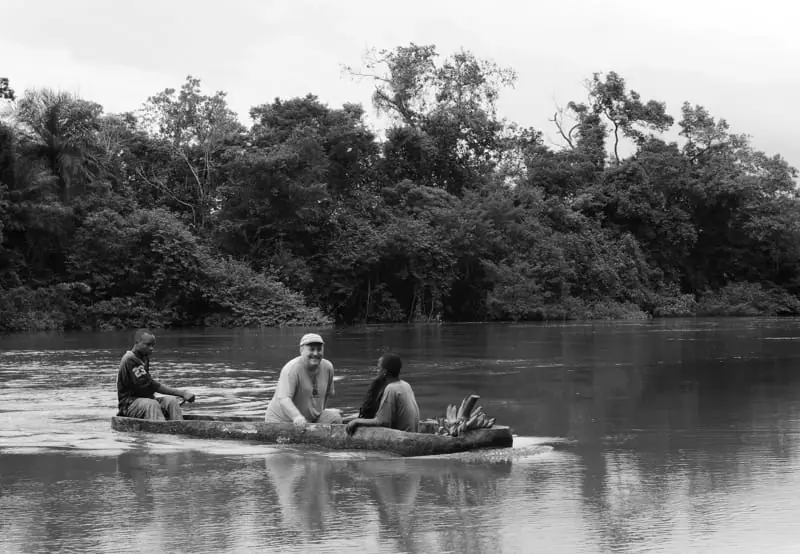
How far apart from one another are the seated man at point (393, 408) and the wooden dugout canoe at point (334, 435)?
0.09 meters

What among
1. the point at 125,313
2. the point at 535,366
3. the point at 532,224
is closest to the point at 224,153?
the point at 125,313

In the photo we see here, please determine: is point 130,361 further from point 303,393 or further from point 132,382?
point 303,393

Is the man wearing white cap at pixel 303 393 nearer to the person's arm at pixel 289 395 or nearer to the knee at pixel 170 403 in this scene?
the person's arm at pixel 289 395

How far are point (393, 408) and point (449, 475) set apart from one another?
54.5 inches

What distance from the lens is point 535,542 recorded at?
264 inches

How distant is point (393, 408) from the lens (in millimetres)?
10445

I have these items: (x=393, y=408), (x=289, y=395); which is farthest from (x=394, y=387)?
(x=289, y=395)

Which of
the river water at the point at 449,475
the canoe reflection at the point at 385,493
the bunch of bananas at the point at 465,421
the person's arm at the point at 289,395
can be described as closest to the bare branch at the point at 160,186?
the river water at the point at 449,475

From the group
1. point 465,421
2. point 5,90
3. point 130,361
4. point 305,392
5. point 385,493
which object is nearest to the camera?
point 385,493

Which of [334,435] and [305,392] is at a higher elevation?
[305,392]

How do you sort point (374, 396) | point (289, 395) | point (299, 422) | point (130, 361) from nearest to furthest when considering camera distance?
point (374, 396)
point (299, 422)
point (289, 395)
point (130, 361)

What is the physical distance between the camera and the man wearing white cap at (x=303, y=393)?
10.9m

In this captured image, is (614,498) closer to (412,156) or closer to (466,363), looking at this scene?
(466,363)

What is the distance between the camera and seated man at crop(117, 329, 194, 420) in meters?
12.3
